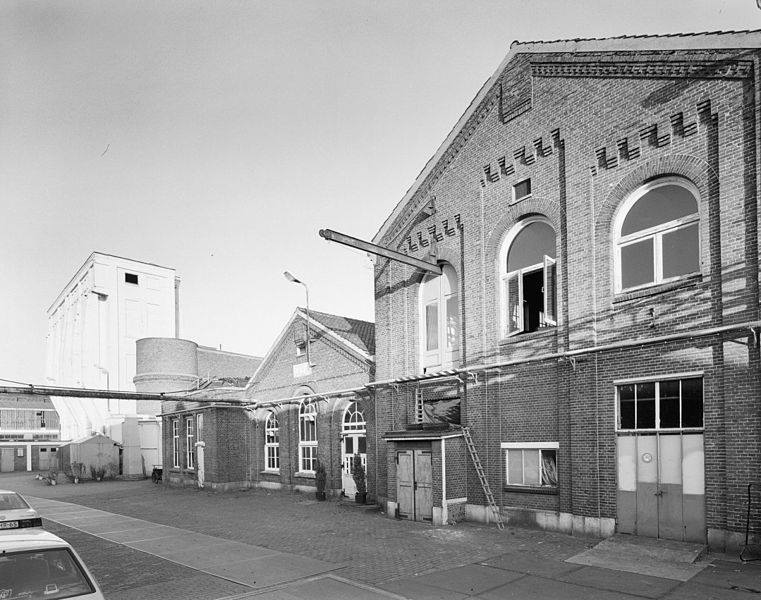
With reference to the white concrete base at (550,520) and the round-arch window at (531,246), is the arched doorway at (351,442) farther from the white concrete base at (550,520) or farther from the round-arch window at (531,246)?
the round-arch window at (531,246)

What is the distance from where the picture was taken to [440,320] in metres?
18.6

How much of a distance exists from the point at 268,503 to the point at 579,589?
14934mm

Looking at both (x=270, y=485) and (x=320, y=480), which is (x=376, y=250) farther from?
(x=270, y=485)

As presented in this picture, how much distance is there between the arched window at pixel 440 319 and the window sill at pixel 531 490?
13.0 ft

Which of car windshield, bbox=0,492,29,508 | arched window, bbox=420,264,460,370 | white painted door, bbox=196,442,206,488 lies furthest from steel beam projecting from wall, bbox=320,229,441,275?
white painted door, bbox=196,442,206,488

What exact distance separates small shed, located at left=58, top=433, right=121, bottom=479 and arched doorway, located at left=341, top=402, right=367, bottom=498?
24591mm

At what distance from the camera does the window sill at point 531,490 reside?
14.4 meters

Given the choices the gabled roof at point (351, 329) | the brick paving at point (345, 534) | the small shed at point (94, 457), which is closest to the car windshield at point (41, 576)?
the brick paving at point (345, 534)

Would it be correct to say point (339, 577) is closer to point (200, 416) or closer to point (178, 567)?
point (178, 567)

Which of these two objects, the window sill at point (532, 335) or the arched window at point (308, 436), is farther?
the arched window at point (308, 436)

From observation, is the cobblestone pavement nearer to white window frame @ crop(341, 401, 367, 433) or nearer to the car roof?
white window frame @ crop(341, 401, 367, 433)

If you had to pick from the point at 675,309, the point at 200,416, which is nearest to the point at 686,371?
the point at 675,309

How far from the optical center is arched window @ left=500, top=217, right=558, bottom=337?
50.2 ft

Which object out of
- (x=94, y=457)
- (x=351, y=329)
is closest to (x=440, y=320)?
(x=351, y=329)
